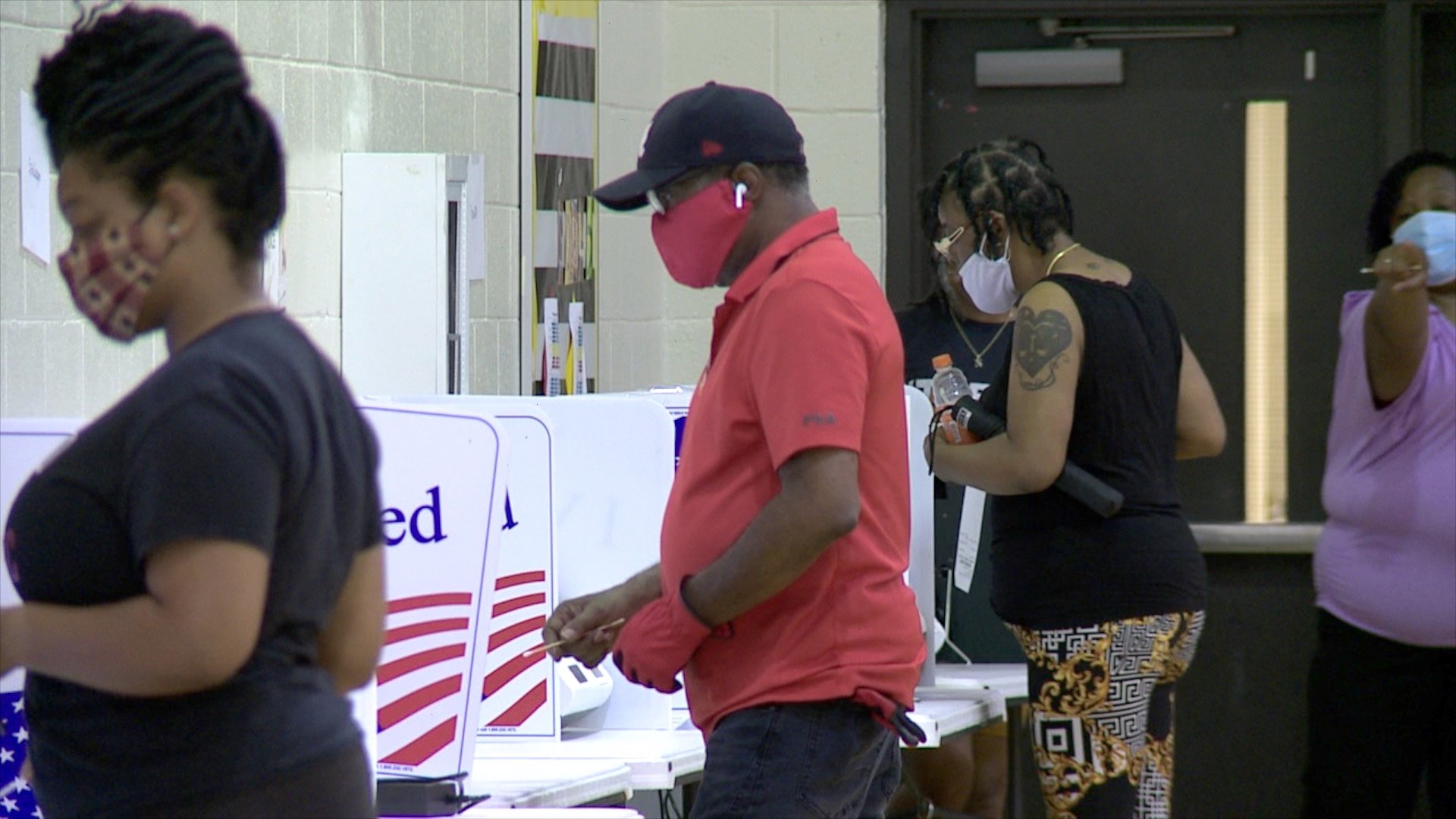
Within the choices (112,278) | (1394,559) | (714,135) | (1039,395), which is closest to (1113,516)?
(1039,395)

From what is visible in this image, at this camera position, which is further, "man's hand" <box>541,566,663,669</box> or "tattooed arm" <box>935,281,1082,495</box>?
"tattooed arm" <box>935,281,1082,495</box>

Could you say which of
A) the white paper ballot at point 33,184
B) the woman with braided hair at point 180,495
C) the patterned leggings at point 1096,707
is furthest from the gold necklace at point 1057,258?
the woman with braided hair at point 180,495

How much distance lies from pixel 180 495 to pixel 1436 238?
2.79 metres

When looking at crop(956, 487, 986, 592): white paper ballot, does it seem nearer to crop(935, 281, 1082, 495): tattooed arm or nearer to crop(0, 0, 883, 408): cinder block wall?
crop(935, 281, 1082, 495): tattooed arm

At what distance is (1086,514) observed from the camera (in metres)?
2.93

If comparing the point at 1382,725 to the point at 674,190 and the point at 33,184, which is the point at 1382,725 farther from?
the point at 33,184

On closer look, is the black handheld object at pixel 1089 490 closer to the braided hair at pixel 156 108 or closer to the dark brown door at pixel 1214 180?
the braided hair at pixel 156 108

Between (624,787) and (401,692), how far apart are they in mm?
337

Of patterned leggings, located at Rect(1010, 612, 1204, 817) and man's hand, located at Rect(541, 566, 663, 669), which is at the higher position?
man's hand, located at Rect(541, 566, 663, 669)

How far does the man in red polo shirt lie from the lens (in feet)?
6.48

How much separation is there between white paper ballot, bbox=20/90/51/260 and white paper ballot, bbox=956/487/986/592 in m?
1.70

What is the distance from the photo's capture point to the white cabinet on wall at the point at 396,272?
3236 millimetres

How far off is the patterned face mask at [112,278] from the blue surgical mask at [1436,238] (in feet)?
8.84

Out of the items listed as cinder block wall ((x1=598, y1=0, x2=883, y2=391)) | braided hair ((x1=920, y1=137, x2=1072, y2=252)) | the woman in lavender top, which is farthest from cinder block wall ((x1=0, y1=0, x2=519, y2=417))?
the woman in lavender top
